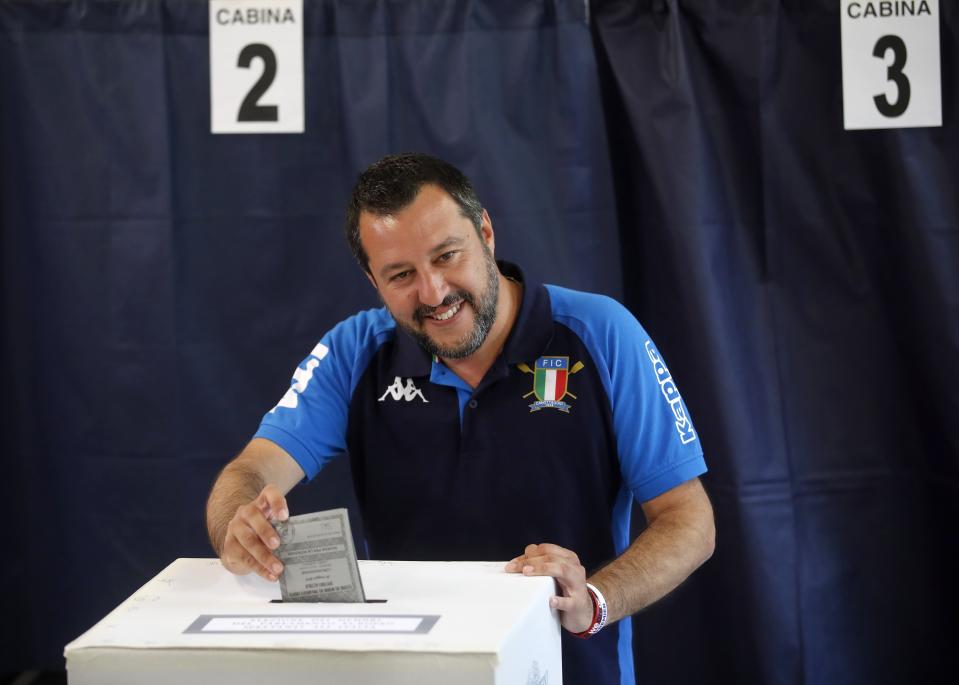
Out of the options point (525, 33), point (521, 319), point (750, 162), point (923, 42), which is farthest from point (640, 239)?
point (521, 319)

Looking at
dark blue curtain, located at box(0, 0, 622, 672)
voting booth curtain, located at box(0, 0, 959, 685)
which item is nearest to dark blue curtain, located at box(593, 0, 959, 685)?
voting booth curtain, located at box(0, 0, 959, 685)

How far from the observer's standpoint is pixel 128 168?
2.97m

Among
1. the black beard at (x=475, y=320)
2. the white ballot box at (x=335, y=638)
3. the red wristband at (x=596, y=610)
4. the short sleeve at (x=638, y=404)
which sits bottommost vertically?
the red wristband at (x=596, y=610)

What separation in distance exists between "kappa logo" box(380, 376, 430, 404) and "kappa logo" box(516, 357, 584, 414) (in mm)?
189

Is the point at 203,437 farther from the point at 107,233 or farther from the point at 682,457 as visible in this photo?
the point at 682,457

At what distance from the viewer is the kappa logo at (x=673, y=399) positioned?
1.78m

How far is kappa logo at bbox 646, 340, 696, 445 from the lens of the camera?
5.83 ft

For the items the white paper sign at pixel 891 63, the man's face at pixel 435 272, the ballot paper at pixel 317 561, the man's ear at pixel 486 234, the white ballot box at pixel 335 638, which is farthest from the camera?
the white paper sign at pixel 891 63

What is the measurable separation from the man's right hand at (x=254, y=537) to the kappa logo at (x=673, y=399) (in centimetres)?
68

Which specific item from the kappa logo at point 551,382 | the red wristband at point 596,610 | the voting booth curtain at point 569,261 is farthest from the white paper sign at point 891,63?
the red wristband at point 596,610

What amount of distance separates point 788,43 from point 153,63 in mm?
1638

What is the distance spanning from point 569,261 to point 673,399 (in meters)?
1.15

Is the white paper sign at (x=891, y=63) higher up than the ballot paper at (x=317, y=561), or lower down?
higher up

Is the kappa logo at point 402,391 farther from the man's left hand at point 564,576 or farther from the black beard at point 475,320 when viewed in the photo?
the man's left hand at point 564,576
